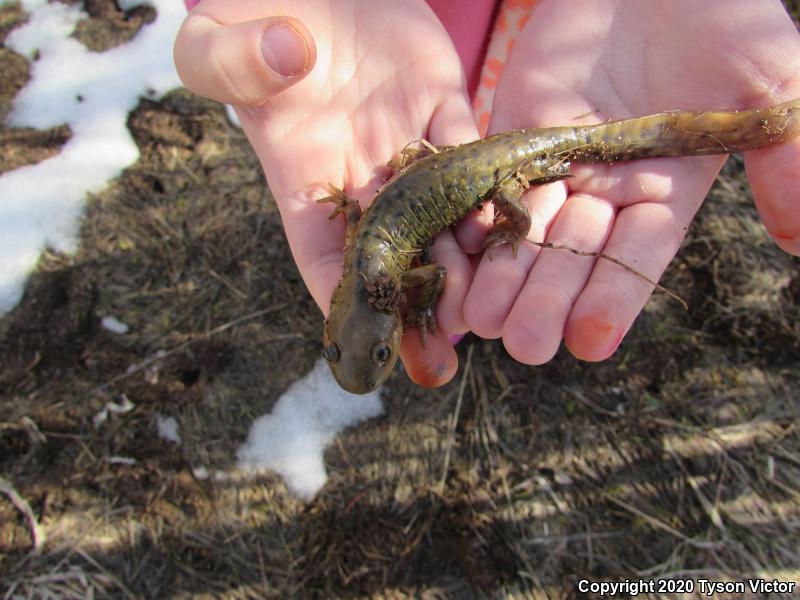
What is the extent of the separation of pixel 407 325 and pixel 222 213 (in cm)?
257

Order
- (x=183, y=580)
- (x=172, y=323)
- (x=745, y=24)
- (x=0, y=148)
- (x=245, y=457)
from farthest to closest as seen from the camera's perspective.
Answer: (x=0, y=148), (x=172, y=323), (x=245, y=457), (x=183, y=580), (x=745, y=24)

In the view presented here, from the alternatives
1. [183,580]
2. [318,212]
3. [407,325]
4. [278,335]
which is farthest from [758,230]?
[183,580]

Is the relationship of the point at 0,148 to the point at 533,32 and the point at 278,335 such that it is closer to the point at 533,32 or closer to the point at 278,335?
the point at 278,335

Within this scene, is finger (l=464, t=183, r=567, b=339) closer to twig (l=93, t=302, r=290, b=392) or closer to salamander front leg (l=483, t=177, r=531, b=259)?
salamander front leg (l=483, t=177, r=531, b=259)

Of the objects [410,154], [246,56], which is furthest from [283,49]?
[410,154]

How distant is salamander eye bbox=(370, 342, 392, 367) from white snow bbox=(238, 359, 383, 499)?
151cm

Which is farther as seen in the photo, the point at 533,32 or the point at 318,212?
the point at 533,32

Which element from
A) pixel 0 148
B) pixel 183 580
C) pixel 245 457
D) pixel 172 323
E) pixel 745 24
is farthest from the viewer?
pixel 0 148

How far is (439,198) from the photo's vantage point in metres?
4.07

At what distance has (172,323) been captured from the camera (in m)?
5.14

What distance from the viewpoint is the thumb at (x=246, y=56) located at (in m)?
3.39

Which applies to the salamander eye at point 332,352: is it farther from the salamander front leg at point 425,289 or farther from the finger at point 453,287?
the finger at point 453,287

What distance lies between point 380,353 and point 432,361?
339 mm

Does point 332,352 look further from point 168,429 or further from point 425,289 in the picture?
point 168,429
